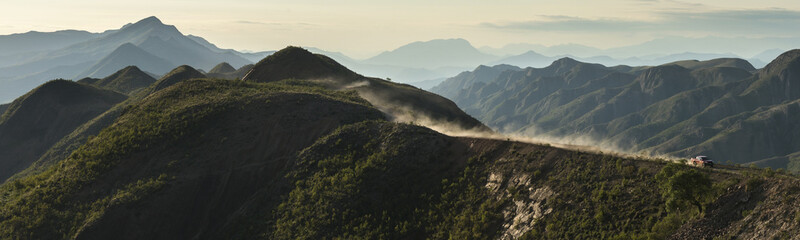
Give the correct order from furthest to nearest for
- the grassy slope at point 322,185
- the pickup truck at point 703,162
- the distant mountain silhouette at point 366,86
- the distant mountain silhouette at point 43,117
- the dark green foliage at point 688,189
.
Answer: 1. the distant mountain silhouette at point 43,117
2. the distant mountain silhouette at point 366,86
3. the pickup truck at point 703,162
4. the grassy slope at point 322,185
5. the dark green foliage at point 688,189

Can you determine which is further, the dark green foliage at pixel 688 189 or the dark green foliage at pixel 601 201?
the dark green foliage at pixel 601 201

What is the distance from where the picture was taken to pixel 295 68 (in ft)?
506

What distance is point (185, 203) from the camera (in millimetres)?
70812

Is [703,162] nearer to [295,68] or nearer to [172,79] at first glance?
[295,68]

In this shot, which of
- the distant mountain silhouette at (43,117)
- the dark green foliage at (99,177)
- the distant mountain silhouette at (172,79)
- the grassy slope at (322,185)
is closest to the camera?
the grassy slope at (322,185)

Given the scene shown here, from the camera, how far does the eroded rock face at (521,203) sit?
47.4m

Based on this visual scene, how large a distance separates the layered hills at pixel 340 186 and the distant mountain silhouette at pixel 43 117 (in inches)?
3711

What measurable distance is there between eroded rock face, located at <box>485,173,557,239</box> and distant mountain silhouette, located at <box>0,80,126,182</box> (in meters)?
164

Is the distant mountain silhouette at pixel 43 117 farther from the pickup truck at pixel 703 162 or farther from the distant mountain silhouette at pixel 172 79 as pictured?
the pickup truck at pixel 703 162

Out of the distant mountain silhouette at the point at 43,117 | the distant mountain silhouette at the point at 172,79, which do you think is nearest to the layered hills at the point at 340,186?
the distant mountain silhouette at the point at 172,79

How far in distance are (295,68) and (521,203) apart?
116 metres

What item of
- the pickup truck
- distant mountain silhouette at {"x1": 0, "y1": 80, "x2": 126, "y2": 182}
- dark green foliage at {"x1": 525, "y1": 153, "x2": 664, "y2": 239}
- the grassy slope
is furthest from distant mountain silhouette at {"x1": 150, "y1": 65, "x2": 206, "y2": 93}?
the pickup truck

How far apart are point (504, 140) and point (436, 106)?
68829 millimetres

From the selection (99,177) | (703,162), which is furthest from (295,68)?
(703,162)
